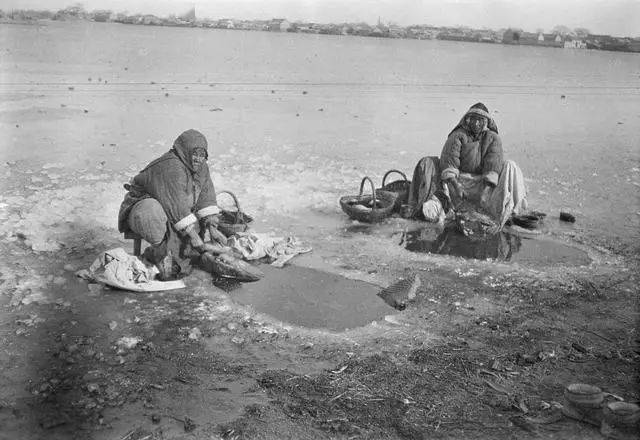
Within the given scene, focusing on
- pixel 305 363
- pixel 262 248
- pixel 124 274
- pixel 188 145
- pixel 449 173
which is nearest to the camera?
pixel 305 363

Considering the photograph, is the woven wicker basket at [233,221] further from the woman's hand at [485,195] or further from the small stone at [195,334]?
the woman's hand at [485,195]

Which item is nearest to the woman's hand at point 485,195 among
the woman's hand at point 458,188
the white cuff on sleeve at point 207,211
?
the woman's hand at point 458,188

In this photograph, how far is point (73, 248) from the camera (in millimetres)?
6406

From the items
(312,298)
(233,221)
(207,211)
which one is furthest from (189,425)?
(233,221)

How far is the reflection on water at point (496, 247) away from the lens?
6.75 metres

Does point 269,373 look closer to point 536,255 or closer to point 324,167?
point 536,255

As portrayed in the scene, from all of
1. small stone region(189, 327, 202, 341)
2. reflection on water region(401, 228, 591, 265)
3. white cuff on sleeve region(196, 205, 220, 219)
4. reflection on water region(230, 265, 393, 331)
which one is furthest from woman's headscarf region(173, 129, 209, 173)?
reflection on water region(401, 228, 591, 265)

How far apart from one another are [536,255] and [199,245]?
371 cm

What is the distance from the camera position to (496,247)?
708cm

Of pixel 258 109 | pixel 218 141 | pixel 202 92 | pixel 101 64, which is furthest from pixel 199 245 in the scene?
pixel 101 64

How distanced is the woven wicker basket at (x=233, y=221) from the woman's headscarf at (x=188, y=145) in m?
0.73

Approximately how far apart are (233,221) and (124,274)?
5.80 feet

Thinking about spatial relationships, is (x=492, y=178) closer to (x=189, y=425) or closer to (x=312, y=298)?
(x=312, y=298)

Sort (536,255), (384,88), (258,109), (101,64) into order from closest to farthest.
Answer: (536,255), (258,109), (384,88), (101,64)
